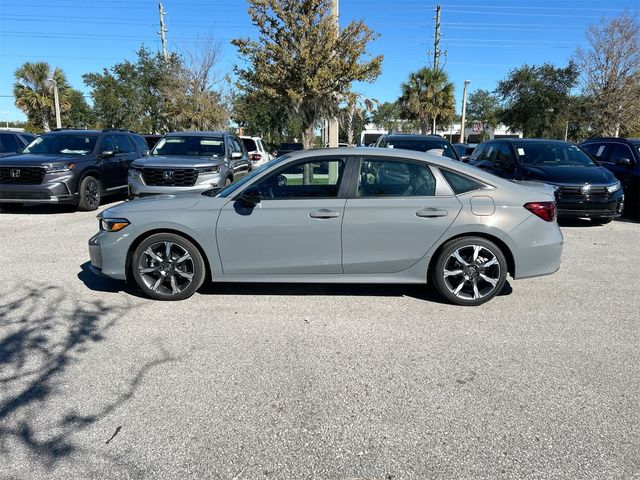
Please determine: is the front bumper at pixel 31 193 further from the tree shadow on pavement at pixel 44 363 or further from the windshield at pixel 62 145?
the tree shadow on pavement at pixel 44 363

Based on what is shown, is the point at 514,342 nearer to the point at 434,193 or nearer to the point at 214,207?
the point at 434,193

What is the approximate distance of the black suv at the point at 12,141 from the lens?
12914 mm

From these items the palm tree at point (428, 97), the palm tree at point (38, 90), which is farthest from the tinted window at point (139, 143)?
the palm tree at point (38, 90)

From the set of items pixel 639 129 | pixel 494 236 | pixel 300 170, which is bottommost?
pixel 494 236

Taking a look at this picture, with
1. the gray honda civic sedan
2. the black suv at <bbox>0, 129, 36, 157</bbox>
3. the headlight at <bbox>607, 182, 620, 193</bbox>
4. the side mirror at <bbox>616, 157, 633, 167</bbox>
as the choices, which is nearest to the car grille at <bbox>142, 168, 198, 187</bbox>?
the gray honda civic sedan

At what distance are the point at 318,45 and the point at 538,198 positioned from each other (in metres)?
9.63

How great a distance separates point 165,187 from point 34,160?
10.6 ft

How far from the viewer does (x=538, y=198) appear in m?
4.88

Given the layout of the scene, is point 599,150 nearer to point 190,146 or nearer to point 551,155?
point 551,155

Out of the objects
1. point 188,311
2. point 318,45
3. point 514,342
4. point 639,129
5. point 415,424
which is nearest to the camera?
point 415,424

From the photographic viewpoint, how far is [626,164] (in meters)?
10.4

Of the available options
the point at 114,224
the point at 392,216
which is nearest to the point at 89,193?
the point at 114,224

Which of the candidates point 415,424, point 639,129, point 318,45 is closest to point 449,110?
point 639,129

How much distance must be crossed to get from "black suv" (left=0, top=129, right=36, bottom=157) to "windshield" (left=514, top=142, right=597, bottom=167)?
508 inches
